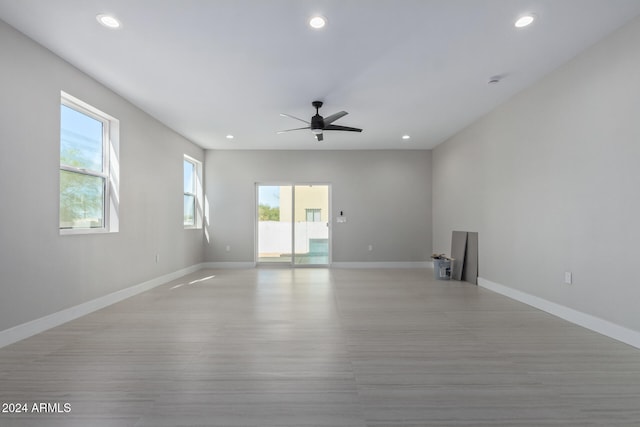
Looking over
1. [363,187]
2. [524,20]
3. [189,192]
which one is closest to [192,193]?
[189,192]

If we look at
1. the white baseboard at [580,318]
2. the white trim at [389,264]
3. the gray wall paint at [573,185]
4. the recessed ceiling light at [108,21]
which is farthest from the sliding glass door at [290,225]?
the recessed ceiling light at [108,21]

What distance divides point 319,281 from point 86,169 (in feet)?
12.9

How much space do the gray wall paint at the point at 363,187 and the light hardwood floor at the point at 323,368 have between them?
373 centimetres

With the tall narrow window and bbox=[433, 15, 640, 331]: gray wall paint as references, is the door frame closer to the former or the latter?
the tall narrow window

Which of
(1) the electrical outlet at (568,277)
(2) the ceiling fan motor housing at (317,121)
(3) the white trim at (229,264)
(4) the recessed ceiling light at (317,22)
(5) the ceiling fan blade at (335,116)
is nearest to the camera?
(4) the recessed ceiling light at (317,22)

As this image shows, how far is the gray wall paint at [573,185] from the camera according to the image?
2.90 m

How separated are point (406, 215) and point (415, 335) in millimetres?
5067

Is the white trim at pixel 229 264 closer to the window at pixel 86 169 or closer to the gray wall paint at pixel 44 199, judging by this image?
the gray wall paint at pixel 44 199

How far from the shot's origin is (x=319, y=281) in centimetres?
598

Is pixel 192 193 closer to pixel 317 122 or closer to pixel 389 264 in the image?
pixel 317 122

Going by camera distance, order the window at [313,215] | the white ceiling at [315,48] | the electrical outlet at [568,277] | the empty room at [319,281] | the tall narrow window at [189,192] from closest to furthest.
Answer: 1. the empty room at [319,281]
2. the white ceiling at [315,48]
3. the electrical outlet at [568,277]
4. the tall narrow window at [189,192]
5. the window at [313,215]

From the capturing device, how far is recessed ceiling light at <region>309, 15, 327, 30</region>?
274 cm

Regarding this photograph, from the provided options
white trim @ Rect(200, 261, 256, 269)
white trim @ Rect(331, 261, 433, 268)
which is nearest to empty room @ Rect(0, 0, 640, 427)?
white trim @ Rect(200, 261, 256, 269)

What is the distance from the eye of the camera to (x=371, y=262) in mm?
7871
